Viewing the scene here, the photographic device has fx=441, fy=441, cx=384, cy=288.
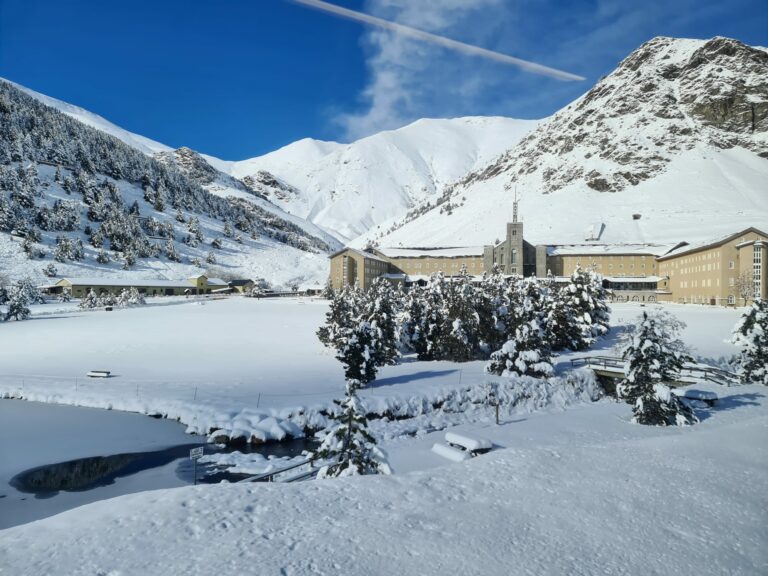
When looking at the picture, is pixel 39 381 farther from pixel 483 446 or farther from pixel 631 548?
pixel 631 548

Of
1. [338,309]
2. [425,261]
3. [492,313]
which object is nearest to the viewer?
[492,313]

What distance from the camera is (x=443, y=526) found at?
872cm

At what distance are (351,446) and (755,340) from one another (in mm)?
32005

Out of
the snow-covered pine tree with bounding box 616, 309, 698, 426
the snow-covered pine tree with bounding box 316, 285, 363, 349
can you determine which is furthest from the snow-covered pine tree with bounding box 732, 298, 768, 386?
the snow-covered pine tree with bounding box 316, 285, 363, 349

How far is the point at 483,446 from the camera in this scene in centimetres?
1716

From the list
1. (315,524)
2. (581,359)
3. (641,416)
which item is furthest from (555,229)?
(315,524)

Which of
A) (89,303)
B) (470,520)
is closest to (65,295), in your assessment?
(89,303)

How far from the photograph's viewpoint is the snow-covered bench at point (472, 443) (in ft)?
56.4

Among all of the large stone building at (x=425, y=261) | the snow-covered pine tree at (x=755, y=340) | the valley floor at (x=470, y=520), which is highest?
the large stone building at (x=425, y=261)

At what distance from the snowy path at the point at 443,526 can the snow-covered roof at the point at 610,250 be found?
98603 millimetres

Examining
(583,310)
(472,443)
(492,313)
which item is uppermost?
(583,310)

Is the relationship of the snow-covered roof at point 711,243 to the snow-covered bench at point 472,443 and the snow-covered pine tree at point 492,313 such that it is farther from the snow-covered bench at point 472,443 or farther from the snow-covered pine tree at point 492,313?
the snow-covered bench at point 472,443

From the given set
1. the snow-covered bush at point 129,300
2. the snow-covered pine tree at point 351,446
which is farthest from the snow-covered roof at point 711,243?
the snow-covered bush at point 129,300

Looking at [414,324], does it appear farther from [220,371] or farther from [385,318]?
[220,371]
